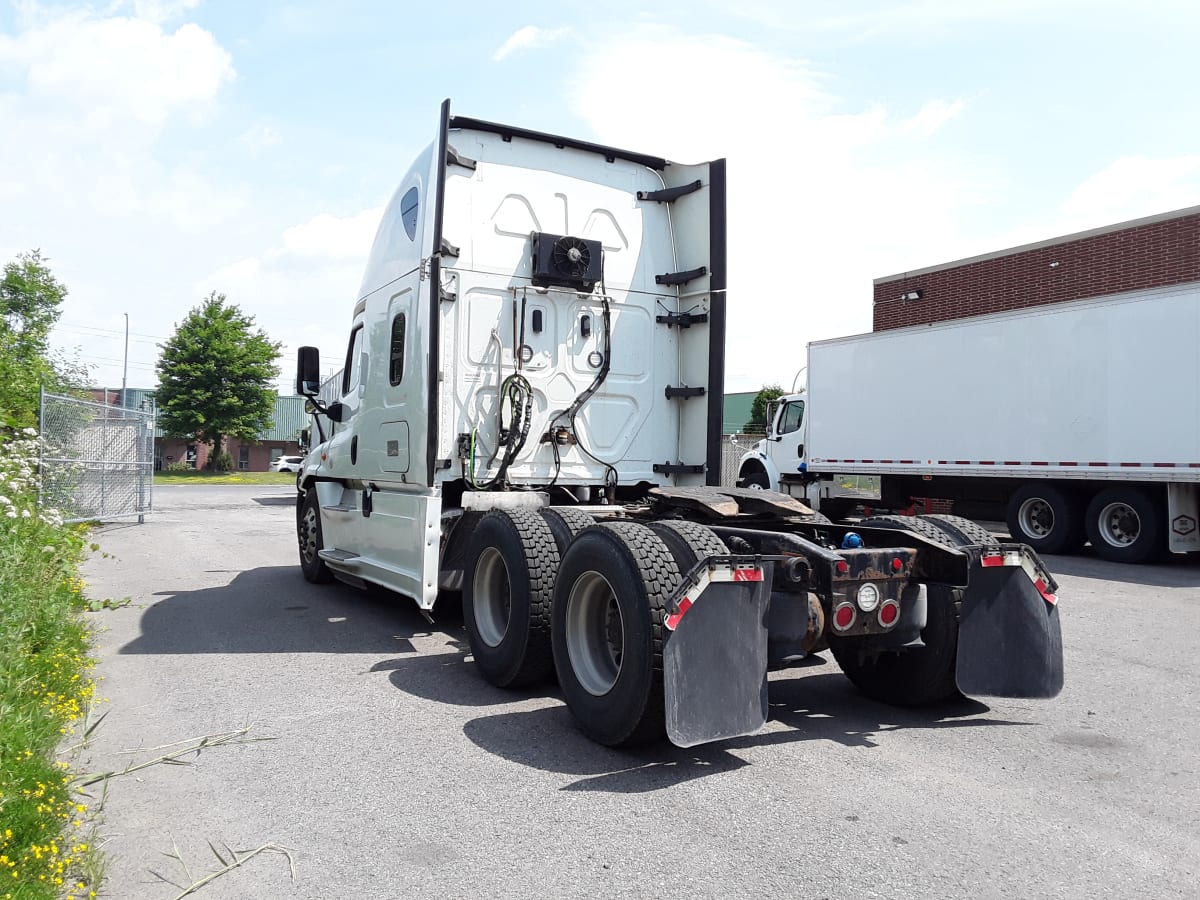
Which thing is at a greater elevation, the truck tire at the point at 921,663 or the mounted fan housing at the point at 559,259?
the mounted fan housing at the point at 559,259

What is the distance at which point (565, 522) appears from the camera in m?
5.73

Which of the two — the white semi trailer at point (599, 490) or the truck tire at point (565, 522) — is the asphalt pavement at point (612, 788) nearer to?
the white semi trailer at point (599, 490)

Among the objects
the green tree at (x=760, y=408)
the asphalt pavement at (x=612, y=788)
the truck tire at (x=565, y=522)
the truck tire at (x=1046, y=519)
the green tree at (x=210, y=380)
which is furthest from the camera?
the green tree at (x=210, y=380)

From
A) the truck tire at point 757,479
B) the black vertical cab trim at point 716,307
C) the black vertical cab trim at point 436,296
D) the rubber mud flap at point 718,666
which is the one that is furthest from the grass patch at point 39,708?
the truck tire at point 757,479

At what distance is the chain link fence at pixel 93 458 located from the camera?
521 inches

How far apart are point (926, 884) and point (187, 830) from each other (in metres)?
2.74

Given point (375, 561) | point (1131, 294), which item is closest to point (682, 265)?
point (375, 561)

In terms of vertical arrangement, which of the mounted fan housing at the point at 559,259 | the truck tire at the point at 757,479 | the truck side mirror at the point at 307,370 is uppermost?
the mounted fan housing at the point at 559,259

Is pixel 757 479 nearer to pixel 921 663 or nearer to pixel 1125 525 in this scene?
pixel 1125 525

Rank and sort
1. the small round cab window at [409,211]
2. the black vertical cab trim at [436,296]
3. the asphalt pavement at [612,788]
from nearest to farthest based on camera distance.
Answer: the asphalt pavement at [612,788]
the black vertical cab trim at [436,296]
the small round cab window at [409,211]

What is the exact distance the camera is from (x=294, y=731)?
4.81 meters

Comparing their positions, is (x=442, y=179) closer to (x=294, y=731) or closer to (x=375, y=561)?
(x=375, y=561)

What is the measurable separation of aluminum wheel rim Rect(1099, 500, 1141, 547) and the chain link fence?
1407cm

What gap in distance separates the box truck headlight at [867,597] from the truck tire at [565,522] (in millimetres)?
1655
